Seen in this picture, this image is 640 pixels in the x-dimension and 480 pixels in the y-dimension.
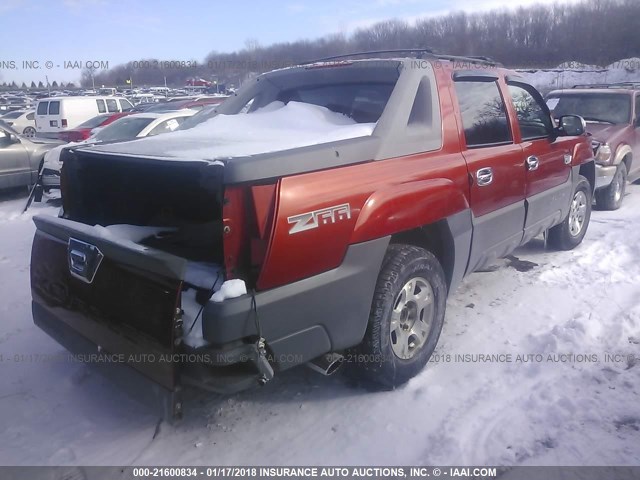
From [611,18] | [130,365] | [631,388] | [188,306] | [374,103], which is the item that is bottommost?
[631,388]

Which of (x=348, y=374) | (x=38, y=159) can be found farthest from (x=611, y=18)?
(x=348, y=374)

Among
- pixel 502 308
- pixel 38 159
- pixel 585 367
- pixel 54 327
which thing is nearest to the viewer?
pixel 54 327

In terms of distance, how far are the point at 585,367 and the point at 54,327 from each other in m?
3.21

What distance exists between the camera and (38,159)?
986 centimetres

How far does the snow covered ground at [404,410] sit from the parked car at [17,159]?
630 cm

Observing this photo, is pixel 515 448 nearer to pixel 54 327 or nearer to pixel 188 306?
pixel 188 306

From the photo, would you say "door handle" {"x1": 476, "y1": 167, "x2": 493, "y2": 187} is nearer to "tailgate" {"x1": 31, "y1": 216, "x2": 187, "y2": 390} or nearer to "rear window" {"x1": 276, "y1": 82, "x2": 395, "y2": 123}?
"rear window" {"x1": 276, "y1": 82, "x2": 395, "y2": 123}

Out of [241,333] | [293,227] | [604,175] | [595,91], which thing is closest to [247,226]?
[293,227]

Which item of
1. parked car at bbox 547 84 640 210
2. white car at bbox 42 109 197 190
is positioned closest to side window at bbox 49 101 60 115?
white car at bbox 42 109 197 190

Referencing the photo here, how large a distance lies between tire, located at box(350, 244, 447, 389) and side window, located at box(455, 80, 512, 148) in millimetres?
1020

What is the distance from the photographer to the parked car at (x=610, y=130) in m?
7.35

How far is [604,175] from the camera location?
7238 millimetres

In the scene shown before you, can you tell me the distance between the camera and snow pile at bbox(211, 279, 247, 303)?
2303 millimetres

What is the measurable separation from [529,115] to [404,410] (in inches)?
119
